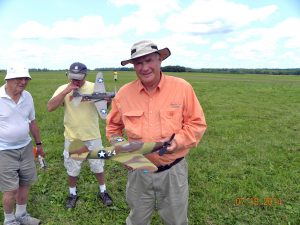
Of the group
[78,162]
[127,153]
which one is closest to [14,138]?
[78,162]

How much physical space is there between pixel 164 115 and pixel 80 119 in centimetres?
247

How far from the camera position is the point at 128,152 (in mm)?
3959

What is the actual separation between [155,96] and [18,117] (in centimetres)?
243

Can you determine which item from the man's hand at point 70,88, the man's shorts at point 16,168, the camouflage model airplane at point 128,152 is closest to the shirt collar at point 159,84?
the camouflage model airplane at point 128,152

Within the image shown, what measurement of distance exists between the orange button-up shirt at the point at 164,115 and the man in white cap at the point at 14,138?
6.45ft

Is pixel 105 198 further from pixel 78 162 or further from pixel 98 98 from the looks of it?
pixel 98 98

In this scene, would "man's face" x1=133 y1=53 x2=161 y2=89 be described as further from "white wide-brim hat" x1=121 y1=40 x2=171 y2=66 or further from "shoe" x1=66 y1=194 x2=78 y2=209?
"shoe" x1=66 y1=194 x2=78 y2=209

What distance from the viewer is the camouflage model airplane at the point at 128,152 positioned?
3.66 metres

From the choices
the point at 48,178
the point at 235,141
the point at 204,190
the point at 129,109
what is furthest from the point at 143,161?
the point at 235,141

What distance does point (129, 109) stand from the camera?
391 centimetres

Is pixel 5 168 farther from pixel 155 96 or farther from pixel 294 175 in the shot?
pixel 294 175

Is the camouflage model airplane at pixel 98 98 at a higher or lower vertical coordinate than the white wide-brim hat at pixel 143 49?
lower
